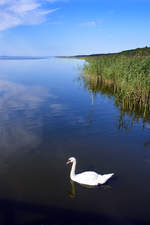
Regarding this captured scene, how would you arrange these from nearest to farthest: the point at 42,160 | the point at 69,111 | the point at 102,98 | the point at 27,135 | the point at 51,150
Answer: the point at 42,160 → the point at 51,150 → the point at 27,135 → the point at 69,111 → the point at 102,98

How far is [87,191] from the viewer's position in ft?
23.1

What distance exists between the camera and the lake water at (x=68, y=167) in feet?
20.1

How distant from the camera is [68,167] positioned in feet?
27.9

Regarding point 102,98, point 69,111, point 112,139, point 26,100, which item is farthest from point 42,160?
point 102,98

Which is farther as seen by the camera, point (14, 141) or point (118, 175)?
point (14, 141)

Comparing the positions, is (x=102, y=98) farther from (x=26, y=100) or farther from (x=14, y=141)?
(x=14, y=141)

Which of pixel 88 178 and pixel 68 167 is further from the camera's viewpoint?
pixel 68 167

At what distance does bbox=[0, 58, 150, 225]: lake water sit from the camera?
6.13 meters

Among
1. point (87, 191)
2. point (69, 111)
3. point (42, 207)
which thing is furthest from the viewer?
point (69, 111)

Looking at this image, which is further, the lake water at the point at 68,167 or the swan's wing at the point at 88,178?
the swan's wing at the point at 88,178

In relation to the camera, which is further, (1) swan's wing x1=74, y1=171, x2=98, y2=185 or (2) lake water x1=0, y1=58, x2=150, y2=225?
(1) swan's wing x1=74, y1=171, x2=98, y2=185

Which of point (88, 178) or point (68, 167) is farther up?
point (88, 178)

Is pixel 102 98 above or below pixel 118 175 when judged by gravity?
above

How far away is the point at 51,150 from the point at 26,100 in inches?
A: 465
